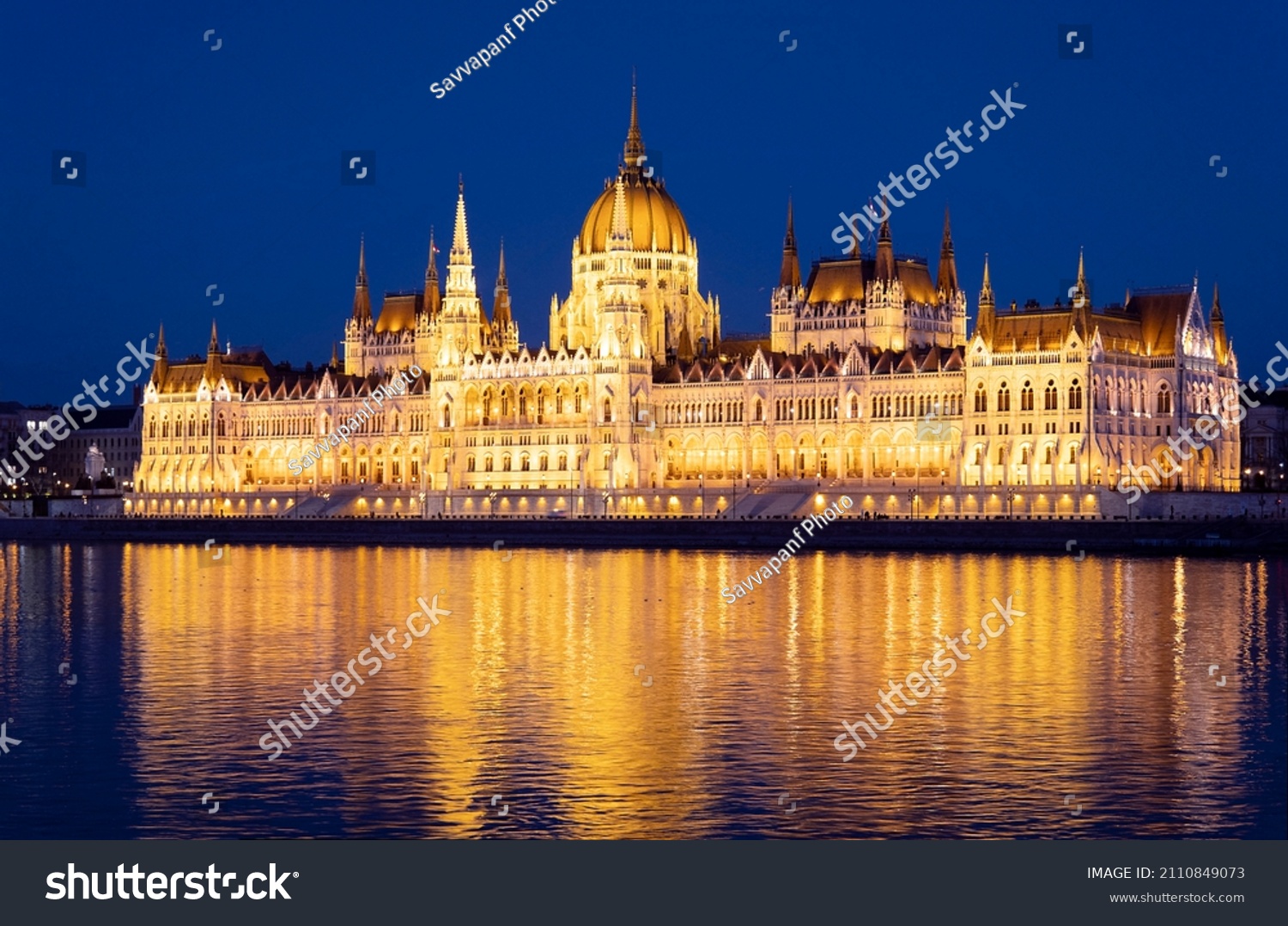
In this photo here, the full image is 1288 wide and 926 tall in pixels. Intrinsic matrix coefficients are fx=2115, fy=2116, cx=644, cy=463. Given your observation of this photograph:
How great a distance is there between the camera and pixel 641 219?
135 meters

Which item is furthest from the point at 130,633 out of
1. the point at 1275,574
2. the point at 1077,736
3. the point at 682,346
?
the point at 682,346

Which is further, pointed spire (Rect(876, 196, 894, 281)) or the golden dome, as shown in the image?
the golden dome

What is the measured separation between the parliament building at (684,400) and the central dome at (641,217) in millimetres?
168

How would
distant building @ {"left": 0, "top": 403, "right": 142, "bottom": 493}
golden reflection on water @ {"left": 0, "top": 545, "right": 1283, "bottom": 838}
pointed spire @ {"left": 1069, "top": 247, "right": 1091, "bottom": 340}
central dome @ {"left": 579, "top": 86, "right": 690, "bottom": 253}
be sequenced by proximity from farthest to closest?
distant building @ {"left": 0, "top": 403, "right": 142, "bottom": 493}, central dome @ {"left": 579, "top": 86, "right": 690, "bottom": 253}, pointed spire @ {"left": 1069, "top": 247, "right": 1091, "bottom": 340}, golden reflection on water @ {"left": 0, "top": 545, "right": 1283, "bottom": 838}

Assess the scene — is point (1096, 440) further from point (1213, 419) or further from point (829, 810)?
point (829, 810)

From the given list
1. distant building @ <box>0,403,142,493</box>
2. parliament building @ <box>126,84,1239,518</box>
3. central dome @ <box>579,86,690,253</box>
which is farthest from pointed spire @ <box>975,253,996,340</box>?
distant building @ <box>0,403,142,493</box>

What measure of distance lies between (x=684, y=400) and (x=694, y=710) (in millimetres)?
88852

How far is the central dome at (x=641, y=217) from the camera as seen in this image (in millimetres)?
134750

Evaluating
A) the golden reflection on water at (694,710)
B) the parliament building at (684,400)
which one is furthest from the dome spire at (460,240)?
the golden reflection on water at (694,710)

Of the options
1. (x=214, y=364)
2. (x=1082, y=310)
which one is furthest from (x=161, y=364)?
(x=1082, y=310)

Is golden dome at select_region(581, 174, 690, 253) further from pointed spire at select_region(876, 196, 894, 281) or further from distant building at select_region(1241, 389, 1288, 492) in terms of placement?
distant building at select_region(1241, 389, 1288, 492)

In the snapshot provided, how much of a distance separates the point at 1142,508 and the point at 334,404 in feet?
198

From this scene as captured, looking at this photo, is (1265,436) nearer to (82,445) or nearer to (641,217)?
(641,217)

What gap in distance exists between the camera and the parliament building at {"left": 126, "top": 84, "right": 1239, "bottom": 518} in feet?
351
